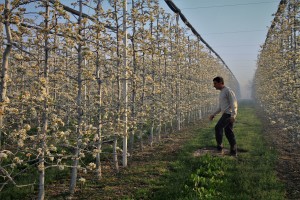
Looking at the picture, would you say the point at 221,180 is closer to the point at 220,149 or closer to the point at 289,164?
the point at 220,149

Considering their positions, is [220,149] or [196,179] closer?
[196,179]

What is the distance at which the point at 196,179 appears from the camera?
7.36 meters

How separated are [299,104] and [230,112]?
11.6ft

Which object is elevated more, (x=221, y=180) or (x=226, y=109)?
(x=226, y=109)

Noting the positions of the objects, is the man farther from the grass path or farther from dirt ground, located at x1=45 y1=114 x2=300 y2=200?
dirt ground, located at x1=45 y1=114 x2=300 y2=200

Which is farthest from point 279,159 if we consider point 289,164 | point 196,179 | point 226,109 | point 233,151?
point 196,179

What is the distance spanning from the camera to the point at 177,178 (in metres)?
8.19

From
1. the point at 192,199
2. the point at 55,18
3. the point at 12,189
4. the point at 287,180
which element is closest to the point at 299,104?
the point at 287,180

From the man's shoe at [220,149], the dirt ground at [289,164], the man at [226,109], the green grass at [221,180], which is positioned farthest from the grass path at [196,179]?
the man at [226,109]

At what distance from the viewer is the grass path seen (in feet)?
22.6

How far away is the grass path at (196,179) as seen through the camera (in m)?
6.88

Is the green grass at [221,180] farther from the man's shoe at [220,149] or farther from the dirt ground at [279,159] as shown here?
the man's shoe at [220,149]

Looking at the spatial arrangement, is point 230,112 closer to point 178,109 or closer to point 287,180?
point 287,180

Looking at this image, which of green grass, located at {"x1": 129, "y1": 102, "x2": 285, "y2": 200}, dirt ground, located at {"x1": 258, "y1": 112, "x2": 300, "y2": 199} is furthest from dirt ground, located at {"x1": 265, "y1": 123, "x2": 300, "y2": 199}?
green grass, located at {"x1": 129, "y1": 102, "x2": 285, "y2": 200}
